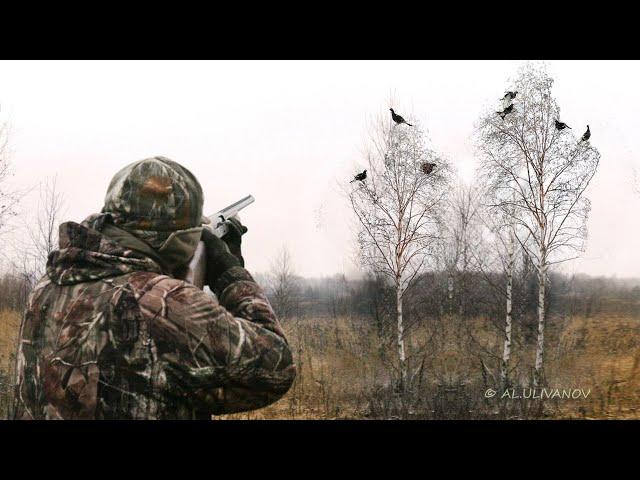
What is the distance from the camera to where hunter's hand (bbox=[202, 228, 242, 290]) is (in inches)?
89.9

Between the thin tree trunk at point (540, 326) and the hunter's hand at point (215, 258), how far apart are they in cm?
656

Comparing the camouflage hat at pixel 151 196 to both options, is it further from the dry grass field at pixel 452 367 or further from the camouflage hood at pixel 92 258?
the dry grass field at pixel 452 367

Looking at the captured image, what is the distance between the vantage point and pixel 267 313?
2123 millimetres

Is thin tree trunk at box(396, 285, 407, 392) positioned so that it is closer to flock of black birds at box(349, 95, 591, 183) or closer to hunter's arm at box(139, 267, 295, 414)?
flock of black birds at box(349, 95, 591, 183)

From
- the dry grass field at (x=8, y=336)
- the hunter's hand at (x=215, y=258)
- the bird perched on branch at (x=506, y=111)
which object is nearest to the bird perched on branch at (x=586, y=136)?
the bird perched on branch at (x=506, y=111)

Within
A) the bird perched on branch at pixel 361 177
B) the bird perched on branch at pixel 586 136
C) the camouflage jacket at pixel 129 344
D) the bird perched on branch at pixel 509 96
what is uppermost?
the bird perched on branch at pixel 509 96

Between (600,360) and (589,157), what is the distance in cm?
268

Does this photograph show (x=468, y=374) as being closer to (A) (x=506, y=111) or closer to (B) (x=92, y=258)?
(A) (x=506, y=111)

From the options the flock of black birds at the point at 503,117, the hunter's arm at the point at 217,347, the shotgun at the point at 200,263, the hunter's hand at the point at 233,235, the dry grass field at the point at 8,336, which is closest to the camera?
the hunter's arm at the point at 217,347

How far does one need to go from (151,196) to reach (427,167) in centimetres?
649

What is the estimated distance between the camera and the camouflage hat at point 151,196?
204 cm

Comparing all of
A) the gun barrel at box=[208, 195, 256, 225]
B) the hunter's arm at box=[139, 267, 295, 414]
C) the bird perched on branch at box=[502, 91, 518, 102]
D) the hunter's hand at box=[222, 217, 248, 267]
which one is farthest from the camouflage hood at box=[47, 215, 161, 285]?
the bird perched on branch at box=[502, 91, 518, 102]

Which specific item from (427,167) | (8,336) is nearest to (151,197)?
(427,167)

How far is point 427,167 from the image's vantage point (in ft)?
26.7
